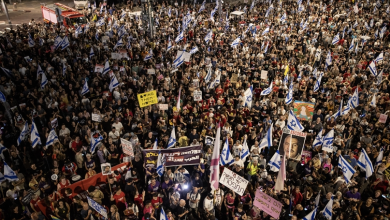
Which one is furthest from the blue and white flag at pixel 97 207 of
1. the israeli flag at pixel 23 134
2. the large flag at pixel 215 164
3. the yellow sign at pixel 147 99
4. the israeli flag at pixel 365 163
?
the israeli flag at pixel 365 163

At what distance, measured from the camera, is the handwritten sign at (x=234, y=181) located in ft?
27.8

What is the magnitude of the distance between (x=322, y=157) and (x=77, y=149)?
29.9 feet

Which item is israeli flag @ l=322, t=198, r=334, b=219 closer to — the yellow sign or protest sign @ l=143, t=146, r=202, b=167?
protest sign @ l=143, t=146, r=202, b=167

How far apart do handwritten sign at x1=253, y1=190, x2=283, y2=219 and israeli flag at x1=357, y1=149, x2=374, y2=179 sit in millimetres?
3689

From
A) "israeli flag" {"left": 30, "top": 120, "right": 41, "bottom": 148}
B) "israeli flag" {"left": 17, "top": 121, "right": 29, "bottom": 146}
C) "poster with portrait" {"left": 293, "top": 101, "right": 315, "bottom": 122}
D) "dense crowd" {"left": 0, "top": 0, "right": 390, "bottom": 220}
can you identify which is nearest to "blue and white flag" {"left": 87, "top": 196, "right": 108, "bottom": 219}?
"dense crowd" {"left": 0, "top": 0, "right": 390, "bottom": 220}

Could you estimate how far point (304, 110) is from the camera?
483 inches

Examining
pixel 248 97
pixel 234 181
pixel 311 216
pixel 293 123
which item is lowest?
pixel 311 216

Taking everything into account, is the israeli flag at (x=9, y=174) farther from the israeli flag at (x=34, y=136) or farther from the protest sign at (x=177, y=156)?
the protest sign at (x=177, y=156)

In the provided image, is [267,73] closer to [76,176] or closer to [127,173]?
[127,173]

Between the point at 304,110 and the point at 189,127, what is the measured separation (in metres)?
5.03

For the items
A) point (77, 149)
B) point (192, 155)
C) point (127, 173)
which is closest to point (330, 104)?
point (192, 155)

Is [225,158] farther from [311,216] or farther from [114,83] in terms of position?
[114,83]

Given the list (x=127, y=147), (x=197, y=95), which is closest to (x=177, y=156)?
(x=127, y=147)

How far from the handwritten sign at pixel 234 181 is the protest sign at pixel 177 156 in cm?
131
